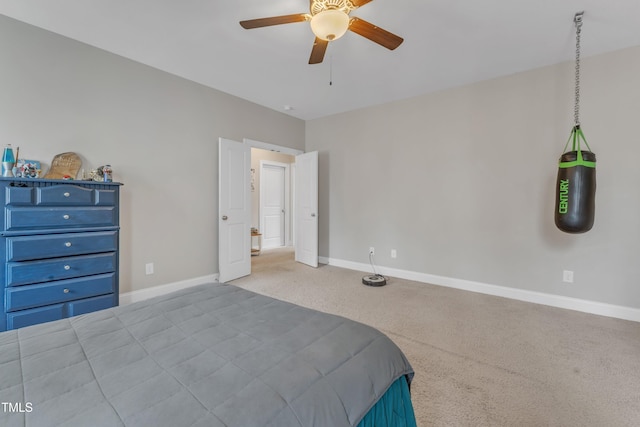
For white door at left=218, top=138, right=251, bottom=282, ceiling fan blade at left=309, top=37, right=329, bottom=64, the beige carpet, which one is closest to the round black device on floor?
the beige carpet

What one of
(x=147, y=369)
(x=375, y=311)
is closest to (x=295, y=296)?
(x=375, y=311)

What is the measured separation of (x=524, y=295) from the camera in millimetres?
3367

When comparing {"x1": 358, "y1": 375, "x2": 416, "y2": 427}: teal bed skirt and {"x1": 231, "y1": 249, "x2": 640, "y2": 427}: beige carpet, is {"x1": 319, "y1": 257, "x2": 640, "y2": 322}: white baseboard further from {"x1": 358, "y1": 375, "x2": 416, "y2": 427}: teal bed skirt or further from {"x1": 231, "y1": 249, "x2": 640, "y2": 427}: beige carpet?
{"x1": 358, "y1": 375, "x2": 416, "y2": 427}: teal bed skirt

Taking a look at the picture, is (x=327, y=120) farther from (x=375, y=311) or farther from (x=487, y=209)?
(x=375, y=311)

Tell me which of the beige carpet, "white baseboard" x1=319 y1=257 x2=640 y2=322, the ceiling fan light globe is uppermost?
the ceiling fan light globe

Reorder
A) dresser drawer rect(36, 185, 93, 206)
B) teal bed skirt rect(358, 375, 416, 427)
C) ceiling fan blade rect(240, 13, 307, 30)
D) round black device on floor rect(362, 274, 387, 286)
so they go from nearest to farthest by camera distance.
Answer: teal bed skirt rect(358, 375, 416, 427) → ceiling fan blade rect(240, 13, 307, 30) → dresser drawer rect(36, 185, 93, 206) → round black device on floor rect(362, 274, 387, 286)

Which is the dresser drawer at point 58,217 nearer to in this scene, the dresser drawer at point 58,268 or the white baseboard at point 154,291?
the dresser drawer at point 58,268

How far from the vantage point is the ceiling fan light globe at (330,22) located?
178 cm

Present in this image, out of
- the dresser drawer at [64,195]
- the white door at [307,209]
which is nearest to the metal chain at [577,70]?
the white door at [307,209]

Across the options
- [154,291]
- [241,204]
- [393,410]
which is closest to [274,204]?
[241,204]

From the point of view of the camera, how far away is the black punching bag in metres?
2.50

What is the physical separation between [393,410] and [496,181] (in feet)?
10.8

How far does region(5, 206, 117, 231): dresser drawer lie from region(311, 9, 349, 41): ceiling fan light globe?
2.30m

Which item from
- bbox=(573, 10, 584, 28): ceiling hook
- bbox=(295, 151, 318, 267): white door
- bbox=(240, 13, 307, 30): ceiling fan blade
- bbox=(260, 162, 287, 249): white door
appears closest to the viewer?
bbox=(240, 13, 307, 30): ceiling fan blade
